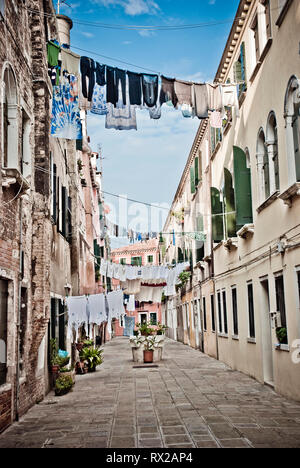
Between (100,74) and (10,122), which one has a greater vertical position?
(100,74)

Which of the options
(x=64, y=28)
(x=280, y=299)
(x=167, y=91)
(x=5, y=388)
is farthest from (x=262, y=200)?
(x=64, y=28)

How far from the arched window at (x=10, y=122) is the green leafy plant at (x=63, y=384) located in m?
5.22

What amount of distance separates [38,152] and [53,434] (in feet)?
18.2

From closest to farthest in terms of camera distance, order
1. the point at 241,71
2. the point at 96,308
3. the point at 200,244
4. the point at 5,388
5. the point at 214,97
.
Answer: the point at 5,388 → the point at 214,97 → the point at 241,71 → the point at 96,308 → the point at 200,244

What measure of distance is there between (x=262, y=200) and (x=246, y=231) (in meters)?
1.27

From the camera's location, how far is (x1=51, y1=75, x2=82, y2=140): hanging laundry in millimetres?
10375

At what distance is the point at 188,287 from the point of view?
91.2 ft

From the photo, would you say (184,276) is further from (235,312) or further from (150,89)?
(150,89)

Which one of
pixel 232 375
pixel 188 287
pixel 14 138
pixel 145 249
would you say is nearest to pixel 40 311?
pixel 14 138

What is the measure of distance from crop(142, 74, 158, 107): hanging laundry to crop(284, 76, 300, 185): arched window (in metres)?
2.75

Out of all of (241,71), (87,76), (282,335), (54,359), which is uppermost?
(241,71)

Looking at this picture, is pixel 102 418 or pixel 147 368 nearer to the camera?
pixel 102 418

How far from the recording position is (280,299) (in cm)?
1069

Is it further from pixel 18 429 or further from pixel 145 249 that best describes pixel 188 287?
pixel 145 249
